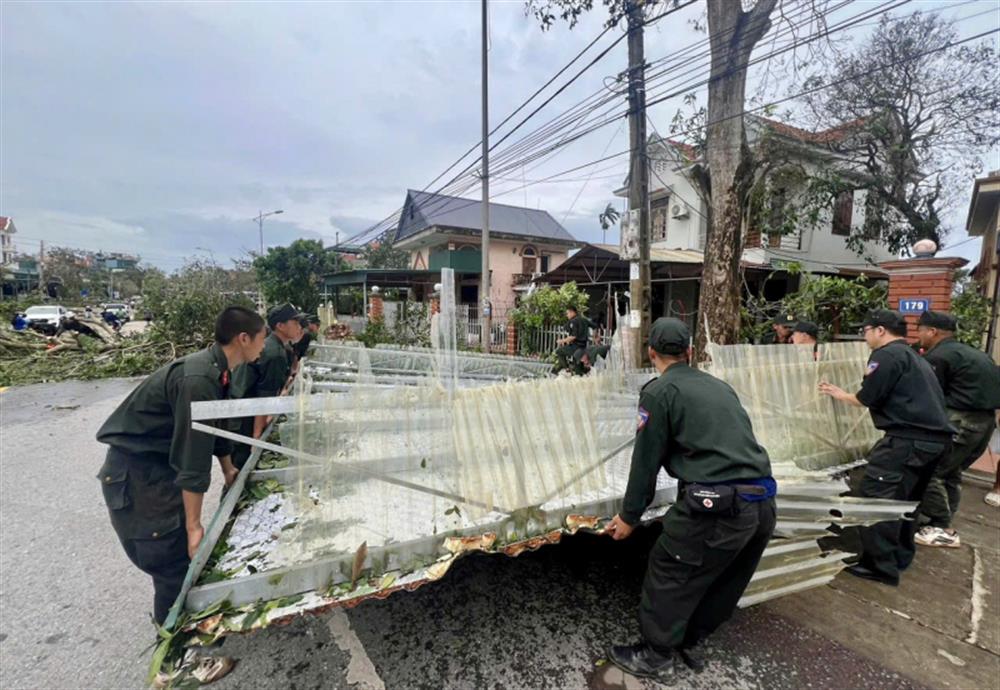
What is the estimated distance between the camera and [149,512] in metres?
1.85

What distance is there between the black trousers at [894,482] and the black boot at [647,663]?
1.74 m

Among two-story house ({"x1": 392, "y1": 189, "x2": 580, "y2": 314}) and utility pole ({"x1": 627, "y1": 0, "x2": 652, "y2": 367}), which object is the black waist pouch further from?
two-story house ({"x1": 392, "y1": 189, "x2": 580, "y2": 314})

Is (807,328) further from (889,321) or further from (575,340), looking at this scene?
(575,340)

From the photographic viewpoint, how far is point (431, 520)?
6.50ft

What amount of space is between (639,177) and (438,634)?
15.9 ft

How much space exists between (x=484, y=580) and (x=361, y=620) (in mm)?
732

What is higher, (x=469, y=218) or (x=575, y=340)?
(x=469, y=218)

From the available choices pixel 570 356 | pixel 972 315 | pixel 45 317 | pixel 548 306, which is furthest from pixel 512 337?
pixel 45 317

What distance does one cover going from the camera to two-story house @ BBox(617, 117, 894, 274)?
34.9 ft

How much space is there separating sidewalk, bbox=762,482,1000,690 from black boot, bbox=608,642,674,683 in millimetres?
925

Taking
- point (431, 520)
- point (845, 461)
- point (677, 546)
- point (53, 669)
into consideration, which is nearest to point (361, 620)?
point (431, 520)

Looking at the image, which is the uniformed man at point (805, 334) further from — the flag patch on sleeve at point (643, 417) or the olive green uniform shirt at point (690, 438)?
the flag patch on sleeve at point (643, 417)

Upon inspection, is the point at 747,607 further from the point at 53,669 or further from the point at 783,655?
the point at 53,669

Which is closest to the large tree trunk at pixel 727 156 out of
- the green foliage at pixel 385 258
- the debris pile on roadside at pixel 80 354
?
the debris pile on roadside at pixel 80 354
